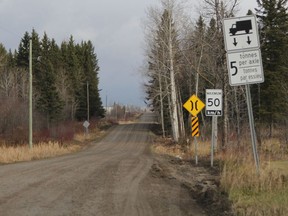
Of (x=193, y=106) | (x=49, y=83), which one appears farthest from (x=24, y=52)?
(x=193, y=106)

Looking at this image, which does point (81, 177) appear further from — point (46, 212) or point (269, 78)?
point (269, 78)

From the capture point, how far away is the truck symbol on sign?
1077 cm

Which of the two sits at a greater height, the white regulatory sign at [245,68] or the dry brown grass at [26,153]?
the white regulatory sign at [245,68]

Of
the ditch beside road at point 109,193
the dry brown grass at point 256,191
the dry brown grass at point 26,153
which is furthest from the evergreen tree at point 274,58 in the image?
the dry brown grass at point 256,191

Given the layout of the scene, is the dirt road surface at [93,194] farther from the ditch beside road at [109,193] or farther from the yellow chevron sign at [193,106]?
the yellow chevron sign at [193,106]

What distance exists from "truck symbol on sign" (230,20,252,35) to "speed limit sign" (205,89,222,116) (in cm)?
829

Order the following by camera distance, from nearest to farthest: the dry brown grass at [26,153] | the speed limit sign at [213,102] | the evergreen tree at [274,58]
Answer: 1. the speed limit sign at [213,102]
2. the dry brown grass at [26,153]
3. the evergreen tree at [274,58]

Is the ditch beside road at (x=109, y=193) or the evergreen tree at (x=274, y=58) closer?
the ditch beside road at (x=109, y=193)

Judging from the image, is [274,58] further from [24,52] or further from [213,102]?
[24,52]

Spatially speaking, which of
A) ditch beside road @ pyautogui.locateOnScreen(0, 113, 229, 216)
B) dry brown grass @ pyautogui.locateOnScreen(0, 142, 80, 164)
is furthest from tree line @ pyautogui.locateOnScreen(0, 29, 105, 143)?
ditch beside road @ pyautogui.locateOnScreen(0, 113, 229, 216)

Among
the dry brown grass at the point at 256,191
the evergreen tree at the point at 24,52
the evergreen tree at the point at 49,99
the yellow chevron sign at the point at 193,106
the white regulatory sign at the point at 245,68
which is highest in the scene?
the evergreen tree at the point at 24,52

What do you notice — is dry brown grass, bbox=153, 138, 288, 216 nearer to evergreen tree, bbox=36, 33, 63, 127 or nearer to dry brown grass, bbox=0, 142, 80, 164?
dry brown grass, bbox=0, 142, 80, 164

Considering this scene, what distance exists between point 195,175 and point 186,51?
31.2m

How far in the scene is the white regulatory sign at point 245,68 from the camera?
10.7 m
